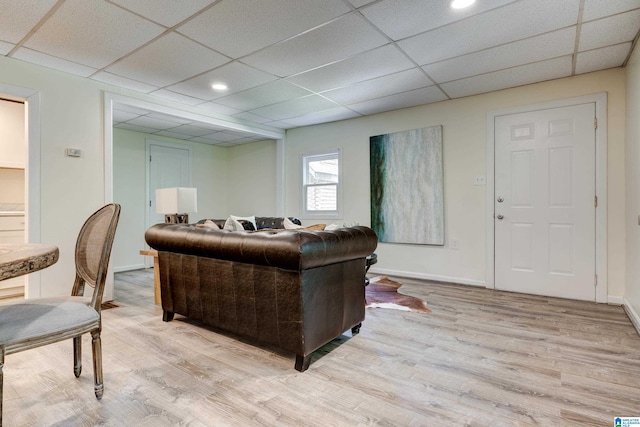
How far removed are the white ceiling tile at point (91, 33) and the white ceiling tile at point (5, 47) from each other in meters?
0.14

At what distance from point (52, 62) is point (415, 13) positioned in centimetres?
318

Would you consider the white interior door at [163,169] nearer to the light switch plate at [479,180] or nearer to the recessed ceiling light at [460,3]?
the light switch plate at [479,180]

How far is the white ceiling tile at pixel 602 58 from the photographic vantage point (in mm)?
2840

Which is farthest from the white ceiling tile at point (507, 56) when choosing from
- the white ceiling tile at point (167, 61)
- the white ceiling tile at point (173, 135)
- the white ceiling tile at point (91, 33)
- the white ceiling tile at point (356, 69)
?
the white ceiling tile at point (173, 135)

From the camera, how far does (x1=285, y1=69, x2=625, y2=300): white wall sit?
10.7ft

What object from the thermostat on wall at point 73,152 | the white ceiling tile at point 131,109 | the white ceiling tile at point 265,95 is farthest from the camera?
the white ceiling tile at point 131,109

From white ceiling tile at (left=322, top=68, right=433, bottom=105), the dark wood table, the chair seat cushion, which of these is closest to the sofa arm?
the chair seat cushion

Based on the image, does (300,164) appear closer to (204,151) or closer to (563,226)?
(204,151)

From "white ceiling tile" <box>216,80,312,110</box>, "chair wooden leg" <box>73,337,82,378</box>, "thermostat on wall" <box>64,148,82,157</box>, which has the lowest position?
"chair wooden leg" <box>73,337,82,378</box>

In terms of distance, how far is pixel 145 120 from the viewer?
15.5ft

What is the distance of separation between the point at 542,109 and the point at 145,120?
5.03 m

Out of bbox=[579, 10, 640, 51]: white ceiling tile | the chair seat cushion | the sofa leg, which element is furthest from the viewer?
bbox=[579, 10, 640, 51]: white ceiling tile

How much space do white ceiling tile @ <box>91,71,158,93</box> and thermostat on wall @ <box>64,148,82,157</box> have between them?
0.77 metres

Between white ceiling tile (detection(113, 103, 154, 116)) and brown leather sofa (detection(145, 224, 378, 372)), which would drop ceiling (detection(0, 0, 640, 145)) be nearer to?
white ceiling tile (detection(113, 103, 154, 116))
